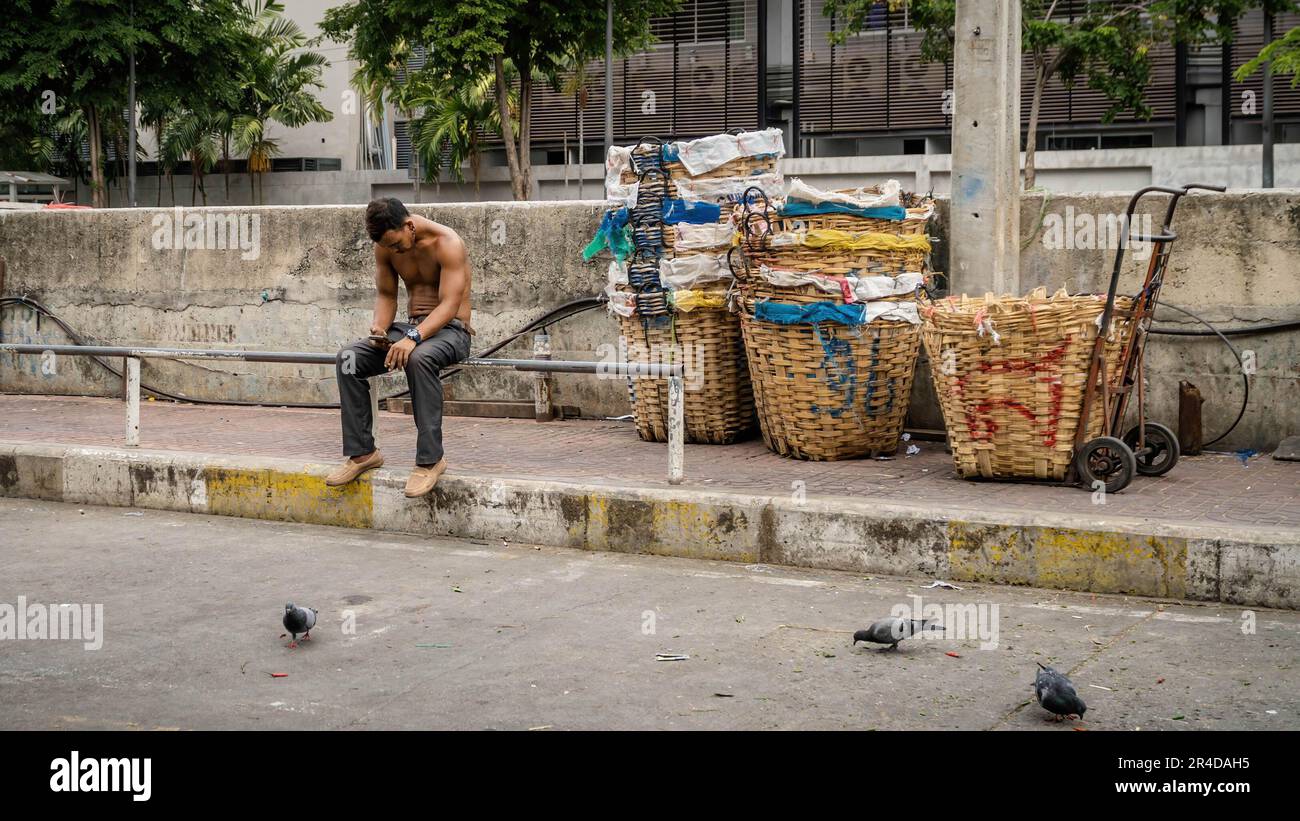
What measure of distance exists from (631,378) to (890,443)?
1683mm

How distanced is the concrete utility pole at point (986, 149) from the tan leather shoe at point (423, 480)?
121 inches

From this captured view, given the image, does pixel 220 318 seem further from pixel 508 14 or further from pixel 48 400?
pixel 508 14

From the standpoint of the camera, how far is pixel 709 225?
800cm

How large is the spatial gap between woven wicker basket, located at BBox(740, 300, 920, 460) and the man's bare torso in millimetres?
1598

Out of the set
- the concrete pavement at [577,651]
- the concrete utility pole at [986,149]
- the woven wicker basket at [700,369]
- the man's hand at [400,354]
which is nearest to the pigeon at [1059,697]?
the concrete pavement at [577,651]

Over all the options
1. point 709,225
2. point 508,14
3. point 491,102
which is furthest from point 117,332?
point 491,102

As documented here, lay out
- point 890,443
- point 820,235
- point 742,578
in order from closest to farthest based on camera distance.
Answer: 1. point 742,578
2. point 820,235
3. point 890,443

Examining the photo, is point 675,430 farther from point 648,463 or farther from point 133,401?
point 133,401

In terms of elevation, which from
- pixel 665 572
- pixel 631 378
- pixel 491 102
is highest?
pixel 491 102

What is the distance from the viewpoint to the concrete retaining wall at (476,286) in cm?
782

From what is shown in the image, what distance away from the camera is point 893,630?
4.74 meters

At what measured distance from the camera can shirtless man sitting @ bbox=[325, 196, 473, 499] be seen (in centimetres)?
720

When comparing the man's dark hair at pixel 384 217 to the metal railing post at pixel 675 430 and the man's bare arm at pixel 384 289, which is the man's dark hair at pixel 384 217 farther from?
the metal railing post at pixel 675 430

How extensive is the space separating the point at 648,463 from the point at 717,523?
1366 mm
